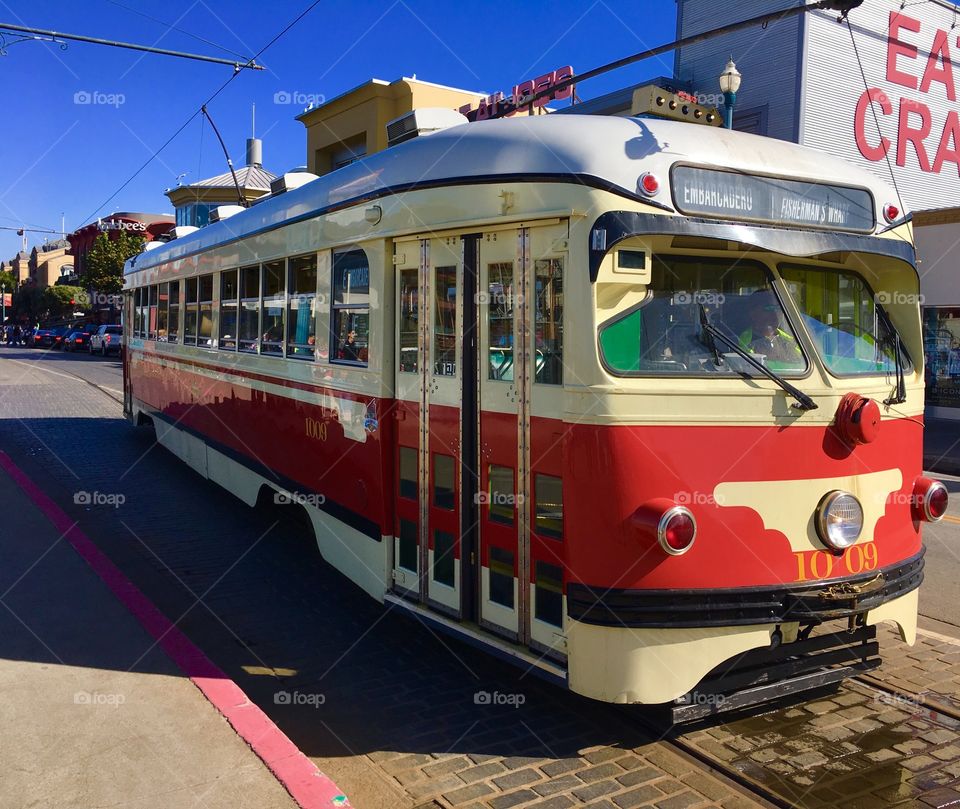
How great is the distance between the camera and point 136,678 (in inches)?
197

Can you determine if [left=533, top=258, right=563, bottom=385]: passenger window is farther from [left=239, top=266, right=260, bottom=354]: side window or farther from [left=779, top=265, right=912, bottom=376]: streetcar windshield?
[left=239, top=266, right=260, bottom=354]: side window

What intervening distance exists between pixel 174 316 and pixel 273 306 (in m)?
4.23

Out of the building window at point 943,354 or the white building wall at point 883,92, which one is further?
the building window at point 943,354

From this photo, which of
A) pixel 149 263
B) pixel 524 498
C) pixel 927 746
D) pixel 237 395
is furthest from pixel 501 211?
pixel 149 263

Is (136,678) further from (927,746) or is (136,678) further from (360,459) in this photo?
(927,746)

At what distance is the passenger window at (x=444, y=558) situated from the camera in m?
5.04

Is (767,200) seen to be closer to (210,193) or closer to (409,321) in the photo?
(409,321)

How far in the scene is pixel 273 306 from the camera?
756cm

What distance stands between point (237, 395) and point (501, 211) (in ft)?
15.6

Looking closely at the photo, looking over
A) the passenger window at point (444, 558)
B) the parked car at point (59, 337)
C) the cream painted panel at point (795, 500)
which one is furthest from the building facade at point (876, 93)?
the parked car at point (59, 337)

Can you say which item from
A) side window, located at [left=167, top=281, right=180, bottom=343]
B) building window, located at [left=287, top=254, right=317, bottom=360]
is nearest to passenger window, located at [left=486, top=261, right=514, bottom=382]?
building window, located at [left=287, top=254, right=317, bottom=360]

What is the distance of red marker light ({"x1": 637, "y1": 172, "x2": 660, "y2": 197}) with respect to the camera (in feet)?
13.7

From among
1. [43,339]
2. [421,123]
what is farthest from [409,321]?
[43,339]

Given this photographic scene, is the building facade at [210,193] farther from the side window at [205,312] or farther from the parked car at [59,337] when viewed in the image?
the side window at [205,312]
